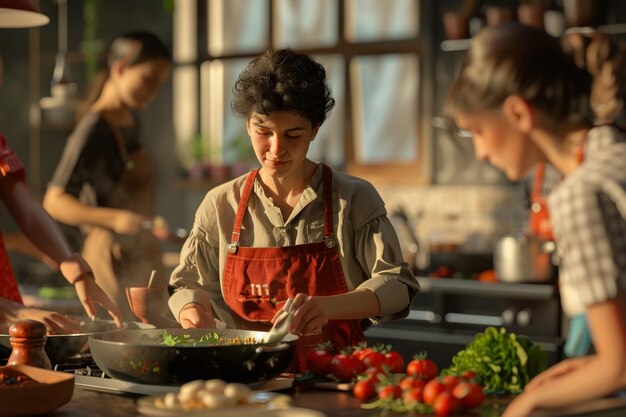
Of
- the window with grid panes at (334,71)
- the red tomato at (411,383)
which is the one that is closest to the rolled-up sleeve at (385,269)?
the red tomato at (411,383)

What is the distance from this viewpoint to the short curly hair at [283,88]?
2.70 m

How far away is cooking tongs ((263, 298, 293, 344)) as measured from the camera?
2260 millimetres

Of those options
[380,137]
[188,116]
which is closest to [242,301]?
[380,137]

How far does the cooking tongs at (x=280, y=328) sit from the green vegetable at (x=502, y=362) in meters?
0.36

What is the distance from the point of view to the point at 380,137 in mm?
7012

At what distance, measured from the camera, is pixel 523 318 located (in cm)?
551

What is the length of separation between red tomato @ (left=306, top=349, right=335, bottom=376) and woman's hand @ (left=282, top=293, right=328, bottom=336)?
78mm

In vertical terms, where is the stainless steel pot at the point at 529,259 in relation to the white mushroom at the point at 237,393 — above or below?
below

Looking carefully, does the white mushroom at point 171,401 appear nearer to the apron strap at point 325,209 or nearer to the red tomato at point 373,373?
the red tomato at point 373,373

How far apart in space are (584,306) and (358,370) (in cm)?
76

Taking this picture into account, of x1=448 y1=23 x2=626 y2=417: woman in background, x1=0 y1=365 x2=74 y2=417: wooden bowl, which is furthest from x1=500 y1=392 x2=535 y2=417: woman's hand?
x1=0 y1=365 x2=74 y2=417: wooden bowl

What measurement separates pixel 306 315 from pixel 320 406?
392 mm

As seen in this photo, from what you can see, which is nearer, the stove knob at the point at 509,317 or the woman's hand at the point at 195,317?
the woman's hand at the point at 195,317

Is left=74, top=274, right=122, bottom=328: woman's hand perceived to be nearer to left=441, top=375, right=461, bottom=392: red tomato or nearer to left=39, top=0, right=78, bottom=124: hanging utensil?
left=441, top=375, right=461, bottom=392: red tomato
